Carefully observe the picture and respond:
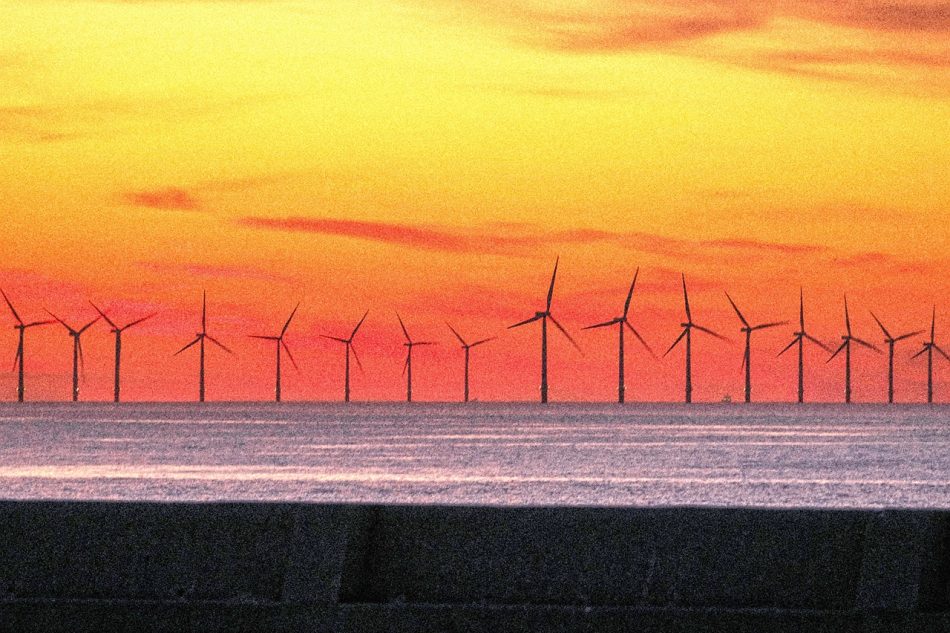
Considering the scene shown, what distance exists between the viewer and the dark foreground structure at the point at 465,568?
9836 mm

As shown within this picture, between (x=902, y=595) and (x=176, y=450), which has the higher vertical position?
(x=902, y=595)

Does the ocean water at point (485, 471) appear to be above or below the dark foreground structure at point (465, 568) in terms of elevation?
below

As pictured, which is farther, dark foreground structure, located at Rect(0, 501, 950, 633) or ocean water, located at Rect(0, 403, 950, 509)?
ocean water, located at Rect(0, 403, 950, 509)

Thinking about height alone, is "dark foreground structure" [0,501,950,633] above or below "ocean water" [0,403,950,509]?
above

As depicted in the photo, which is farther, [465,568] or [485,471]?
[485,471]

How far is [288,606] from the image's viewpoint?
9.91 m

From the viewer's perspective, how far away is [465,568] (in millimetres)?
10180

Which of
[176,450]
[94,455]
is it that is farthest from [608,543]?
[176,450]

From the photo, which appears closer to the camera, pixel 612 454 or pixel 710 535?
pixel 710 535

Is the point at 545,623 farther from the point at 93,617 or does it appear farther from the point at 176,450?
the point at 176,450

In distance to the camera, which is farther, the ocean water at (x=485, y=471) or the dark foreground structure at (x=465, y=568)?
the ocean water at (x=485, y=471)

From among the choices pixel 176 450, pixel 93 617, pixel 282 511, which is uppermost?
pixel 282 511

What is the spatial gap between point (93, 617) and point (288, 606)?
1.16 m

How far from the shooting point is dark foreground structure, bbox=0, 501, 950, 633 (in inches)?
387
